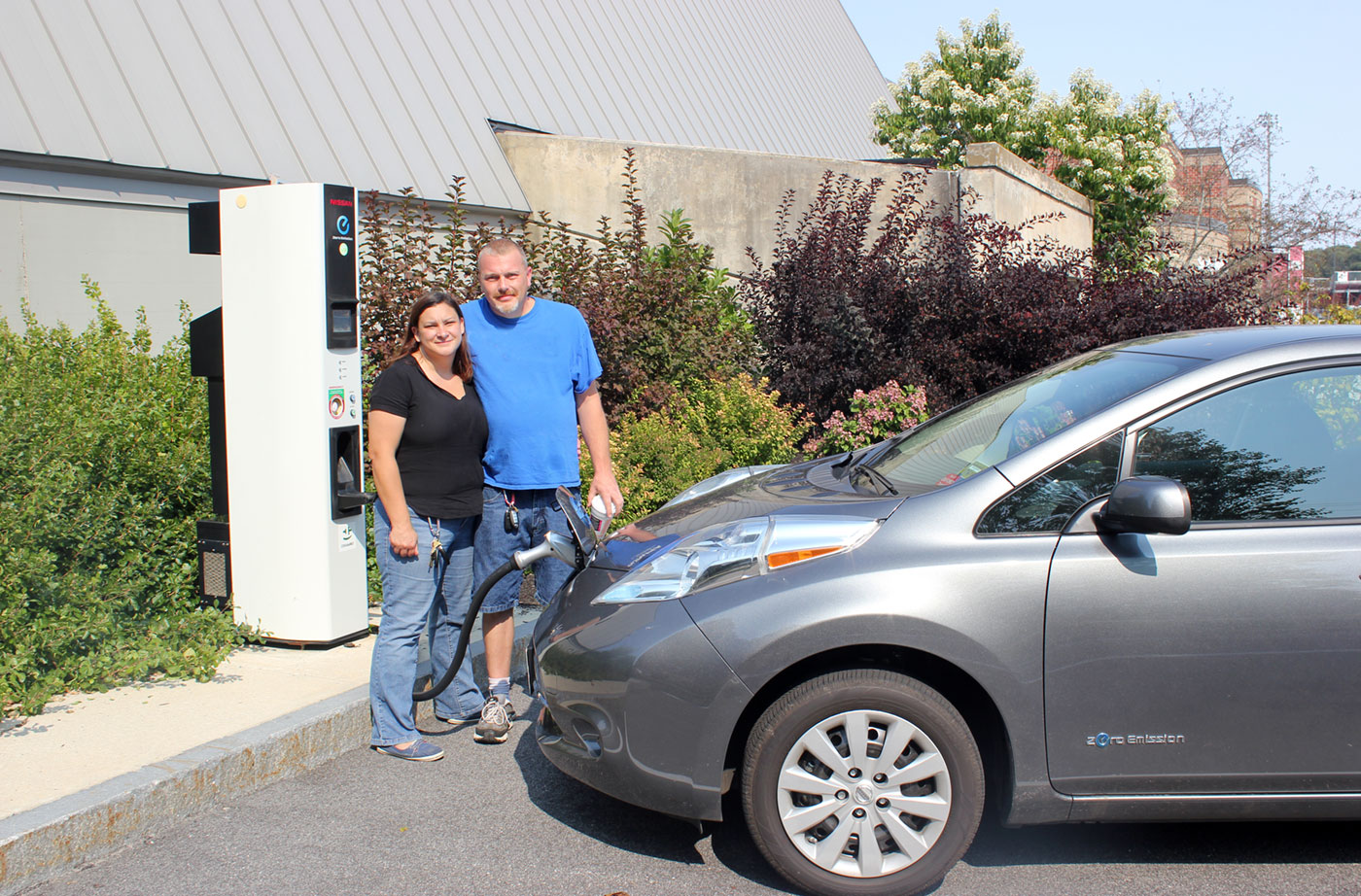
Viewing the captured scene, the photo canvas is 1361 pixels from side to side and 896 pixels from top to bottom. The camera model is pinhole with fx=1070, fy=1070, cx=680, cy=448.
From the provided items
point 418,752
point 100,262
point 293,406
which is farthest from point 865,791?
point 100,262

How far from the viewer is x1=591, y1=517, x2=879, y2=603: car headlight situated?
10.2 ft

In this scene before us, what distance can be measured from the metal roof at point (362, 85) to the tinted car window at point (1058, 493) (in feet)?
23.4

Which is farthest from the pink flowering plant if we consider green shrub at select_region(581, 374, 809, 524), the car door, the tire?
the tire

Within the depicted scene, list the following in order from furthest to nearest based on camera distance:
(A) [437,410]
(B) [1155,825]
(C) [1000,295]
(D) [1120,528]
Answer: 1. (C) [1000,295]
2. (A) [437,410]
3. (B) [1155,825]
4. (D) [1120,528]

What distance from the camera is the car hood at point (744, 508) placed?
3283 mm

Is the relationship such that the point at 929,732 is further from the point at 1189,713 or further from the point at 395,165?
the point at 395,165

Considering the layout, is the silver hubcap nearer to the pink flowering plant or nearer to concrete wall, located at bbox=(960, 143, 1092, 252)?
the pink flowering plant

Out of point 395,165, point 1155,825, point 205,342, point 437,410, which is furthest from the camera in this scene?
point 395,165

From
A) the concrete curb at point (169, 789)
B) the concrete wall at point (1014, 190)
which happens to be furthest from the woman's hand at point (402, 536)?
the concrete wall at point (1014, 190)

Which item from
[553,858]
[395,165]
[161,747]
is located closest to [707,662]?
[553,858]

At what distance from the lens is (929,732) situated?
9.83ft

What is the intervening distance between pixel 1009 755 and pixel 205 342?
13.2 feet

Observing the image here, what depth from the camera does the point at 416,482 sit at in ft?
13.3

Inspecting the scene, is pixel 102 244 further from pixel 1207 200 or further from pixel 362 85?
pixel 1207 200
